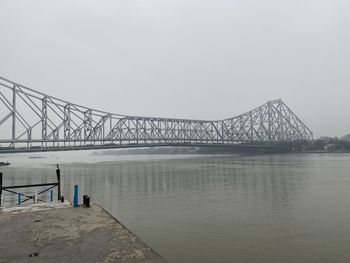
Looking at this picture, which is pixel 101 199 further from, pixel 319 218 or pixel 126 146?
pixel 126 146

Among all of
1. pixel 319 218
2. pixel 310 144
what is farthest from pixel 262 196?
pixel 310 144

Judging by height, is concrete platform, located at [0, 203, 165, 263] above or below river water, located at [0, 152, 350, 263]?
above

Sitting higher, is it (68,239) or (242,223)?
(68,239)

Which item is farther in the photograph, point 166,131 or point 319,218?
point 166,131

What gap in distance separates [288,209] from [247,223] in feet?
12.9

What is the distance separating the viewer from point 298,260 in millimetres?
9094

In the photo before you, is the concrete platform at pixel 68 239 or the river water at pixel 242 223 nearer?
the concrete platform at pixel 68 239

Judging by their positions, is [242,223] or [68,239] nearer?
[68,239]

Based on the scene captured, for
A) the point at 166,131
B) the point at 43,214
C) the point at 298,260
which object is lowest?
Answer: the point at 298,260

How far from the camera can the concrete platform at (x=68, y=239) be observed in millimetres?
7777

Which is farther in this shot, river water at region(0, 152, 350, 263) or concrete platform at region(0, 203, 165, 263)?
river water at region(0, 152, 350, 263)

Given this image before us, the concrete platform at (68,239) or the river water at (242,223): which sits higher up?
the concrete platform at (68,239)

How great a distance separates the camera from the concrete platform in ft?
25.5

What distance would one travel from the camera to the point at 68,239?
30.9ft
